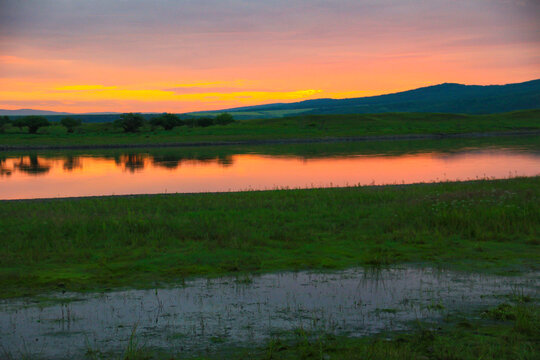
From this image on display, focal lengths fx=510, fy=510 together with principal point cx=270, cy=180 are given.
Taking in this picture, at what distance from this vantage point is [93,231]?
14.5 meters

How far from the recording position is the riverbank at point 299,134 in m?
88.1

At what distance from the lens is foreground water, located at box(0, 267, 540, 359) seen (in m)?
7.07

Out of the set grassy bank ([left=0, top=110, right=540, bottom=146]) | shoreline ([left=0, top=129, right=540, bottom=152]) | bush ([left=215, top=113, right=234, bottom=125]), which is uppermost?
bush ([left=215, top=113, right=234, bottom=125])

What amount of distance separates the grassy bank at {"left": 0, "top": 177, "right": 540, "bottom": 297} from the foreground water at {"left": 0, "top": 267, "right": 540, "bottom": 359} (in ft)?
2.56

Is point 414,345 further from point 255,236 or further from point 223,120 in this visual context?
point 223,120

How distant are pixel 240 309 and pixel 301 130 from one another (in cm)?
10070

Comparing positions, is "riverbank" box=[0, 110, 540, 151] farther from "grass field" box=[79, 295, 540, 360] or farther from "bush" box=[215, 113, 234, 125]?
"grass field" box=[79, 295, 540, 360]

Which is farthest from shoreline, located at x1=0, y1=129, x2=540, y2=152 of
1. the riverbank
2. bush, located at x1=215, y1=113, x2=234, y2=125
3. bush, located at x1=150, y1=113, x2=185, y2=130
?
bush, located at x1=215, y1=113, x2=234, y2=125

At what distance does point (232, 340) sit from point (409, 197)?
1349cm

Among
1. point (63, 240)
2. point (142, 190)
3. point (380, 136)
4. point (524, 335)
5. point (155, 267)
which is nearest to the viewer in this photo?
point (524, 335)

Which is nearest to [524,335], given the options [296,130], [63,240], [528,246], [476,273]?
[476,273]

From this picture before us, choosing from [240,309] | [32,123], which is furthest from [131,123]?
[240,309]

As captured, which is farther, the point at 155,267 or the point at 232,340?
the point at 155,267

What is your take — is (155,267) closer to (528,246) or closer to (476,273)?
(476,273)
